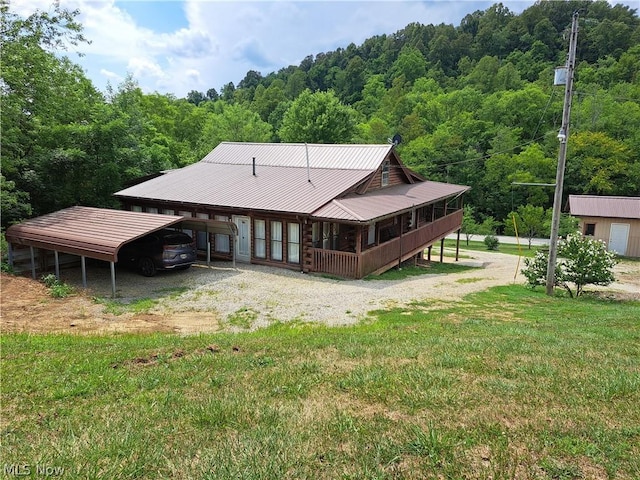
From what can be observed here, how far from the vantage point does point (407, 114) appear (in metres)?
71.8

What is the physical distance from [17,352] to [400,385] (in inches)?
244

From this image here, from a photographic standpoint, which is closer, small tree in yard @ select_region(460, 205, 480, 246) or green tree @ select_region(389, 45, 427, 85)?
small tree in yard @ select_region(460, 205, 480, 246)

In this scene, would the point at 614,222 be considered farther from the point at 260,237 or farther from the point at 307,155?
the point at 260,237

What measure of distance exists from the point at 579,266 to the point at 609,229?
17.9m

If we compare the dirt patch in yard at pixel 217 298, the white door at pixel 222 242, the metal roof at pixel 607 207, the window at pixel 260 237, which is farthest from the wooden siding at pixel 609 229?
the white door at pixel 222 242

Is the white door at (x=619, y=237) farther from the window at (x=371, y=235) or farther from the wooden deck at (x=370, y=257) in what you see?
the window at (x=371, y=235)

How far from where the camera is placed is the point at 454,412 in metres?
4.71

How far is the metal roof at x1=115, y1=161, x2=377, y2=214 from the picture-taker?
1864 cm

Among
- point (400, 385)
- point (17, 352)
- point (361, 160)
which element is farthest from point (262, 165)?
point (400, 385)

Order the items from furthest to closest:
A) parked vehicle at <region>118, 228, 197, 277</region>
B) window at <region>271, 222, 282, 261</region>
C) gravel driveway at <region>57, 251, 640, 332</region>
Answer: window at <region>271, 222, 282, 261</region>
parked vehicle at <region>118, 228, 197, 277</region>
gravel driveway at <region>57, 251, 640, 332</region>

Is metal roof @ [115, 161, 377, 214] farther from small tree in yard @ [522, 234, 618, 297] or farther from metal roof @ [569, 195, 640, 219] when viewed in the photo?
metal roof @ [569, 195, 640, 219]

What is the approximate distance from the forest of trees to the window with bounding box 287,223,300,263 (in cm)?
1074

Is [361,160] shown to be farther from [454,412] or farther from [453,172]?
[453,172]

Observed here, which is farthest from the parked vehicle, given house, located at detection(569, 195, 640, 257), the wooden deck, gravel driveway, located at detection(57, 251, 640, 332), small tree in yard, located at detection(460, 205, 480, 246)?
small tree in yard, located at detection(460, 205, 480, 246)
